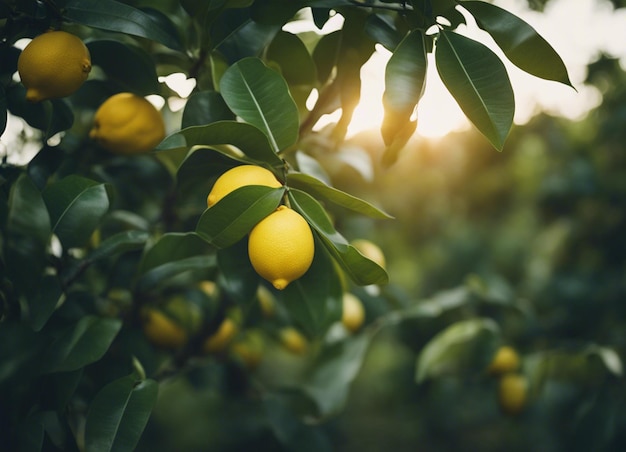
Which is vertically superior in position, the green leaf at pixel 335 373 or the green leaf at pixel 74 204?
the green leaf at pixel 74 204

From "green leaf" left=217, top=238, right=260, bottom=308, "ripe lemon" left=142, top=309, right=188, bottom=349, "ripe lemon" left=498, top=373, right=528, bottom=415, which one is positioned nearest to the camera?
"green leaf" left=217, top=238, right=260, bottom=308

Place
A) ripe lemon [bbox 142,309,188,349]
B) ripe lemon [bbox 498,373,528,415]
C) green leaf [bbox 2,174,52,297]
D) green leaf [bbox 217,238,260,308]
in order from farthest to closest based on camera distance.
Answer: ripe lemon [bbox 498,373,528,415] → ripe lemon [bbox 142,309,188,349] → green leaf [bbox 217,238,260,308] → green leaf [bbox 2,174,52,297]

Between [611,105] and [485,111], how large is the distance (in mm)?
1370

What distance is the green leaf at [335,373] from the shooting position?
0.84 metres

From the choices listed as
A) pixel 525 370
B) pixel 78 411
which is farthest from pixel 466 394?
pixel 78 411

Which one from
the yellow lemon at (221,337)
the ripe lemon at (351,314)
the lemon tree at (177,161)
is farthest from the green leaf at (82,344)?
the ripe lemon at (351,314)

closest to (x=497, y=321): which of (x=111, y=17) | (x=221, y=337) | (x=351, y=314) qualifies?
(x=351, y=314)

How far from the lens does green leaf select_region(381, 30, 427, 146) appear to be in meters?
0.46

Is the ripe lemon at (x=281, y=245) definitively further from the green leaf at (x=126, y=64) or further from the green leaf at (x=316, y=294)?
the green leaf at (x=126, y=64)

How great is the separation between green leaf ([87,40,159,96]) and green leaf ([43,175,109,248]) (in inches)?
5.5

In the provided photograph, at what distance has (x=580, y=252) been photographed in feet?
4.87

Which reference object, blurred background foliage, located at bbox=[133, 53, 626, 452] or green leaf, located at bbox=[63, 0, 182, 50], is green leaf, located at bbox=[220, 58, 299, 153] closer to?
green leaf, located at bbox=[63, 0, 182, 50]

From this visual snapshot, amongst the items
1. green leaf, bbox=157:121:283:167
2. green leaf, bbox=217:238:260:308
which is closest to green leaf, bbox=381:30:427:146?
green leaf, bbox=157:121:283:167

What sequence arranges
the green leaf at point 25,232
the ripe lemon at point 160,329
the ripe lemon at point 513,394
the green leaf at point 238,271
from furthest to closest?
the ripe lemon at point 513,394, the ripe lemon at point 160,329, the green leaf at point 238,271, the green leaf at point 25,232
